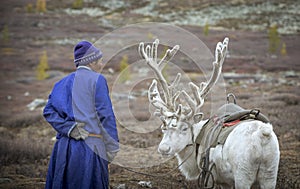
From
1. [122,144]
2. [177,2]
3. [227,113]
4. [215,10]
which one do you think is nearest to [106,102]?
[227,113]

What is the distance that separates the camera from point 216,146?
4773mm

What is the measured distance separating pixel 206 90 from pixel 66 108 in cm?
187

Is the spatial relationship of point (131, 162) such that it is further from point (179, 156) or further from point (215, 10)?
point (215, 10)

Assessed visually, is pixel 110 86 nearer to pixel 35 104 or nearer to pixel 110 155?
pixel 35 104

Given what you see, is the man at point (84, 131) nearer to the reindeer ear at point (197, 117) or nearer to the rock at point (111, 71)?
the reindeer ear at point (197, 117)

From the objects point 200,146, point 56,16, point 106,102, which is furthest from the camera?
point 56,16

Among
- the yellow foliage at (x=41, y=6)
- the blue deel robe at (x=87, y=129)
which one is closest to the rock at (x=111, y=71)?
the blue deel robe at (x=87, y=129)

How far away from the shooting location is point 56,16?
66562mm

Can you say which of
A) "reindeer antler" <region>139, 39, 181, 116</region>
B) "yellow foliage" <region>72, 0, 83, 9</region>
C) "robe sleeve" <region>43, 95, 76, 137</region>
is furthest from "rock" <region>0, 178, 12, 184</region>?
"yellow foliage" <region>72, 0, 83, 9</region>

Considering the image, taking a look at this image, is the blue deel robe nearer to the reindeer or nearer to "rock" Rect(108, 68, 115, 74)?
the reindeer

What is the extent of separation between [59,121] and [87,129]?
11.7 inches

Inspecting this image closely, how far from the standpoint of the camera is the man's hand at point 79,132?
171 inches

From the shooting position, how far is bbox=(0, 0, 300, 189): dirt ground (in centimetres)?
801

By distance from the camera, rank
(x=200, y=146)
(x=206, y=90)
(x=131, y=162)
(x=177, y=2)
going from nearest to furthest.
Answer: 1. (x=200, y=146)
2. (x=206, y=90)
3. (x=131, y=162)
4. (x=177, y=2)
